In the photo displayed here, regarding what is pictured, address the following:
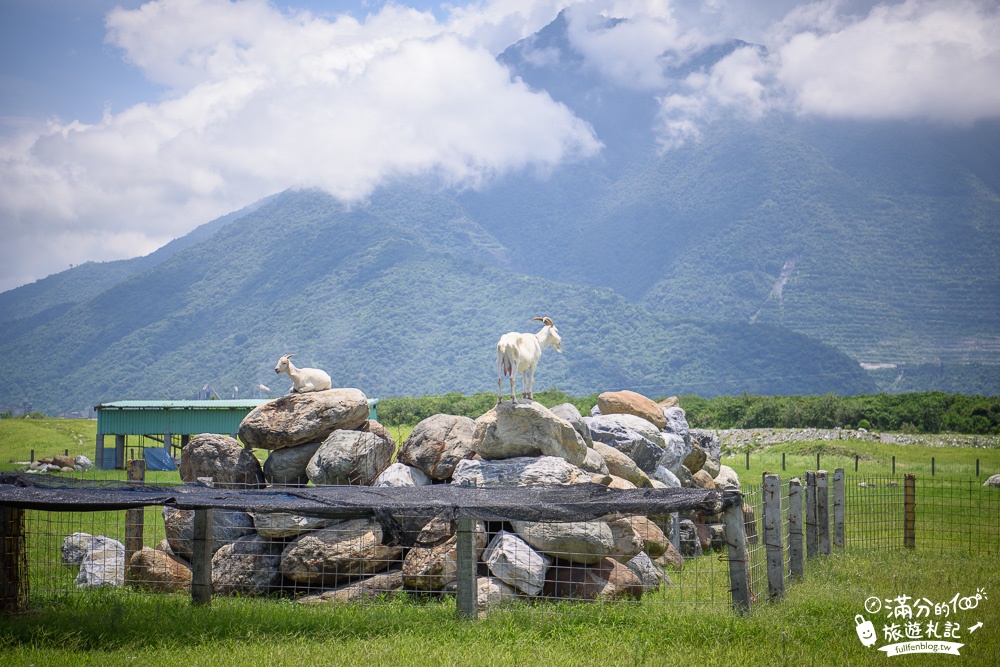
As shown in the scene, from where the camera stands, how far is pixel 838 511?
662 inches

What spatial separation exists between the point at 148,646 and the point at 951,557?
12814 mm

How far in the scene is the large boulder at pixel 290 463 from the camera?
16.3 metres

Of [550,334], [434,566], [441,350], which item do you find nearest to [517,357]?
[550,334]

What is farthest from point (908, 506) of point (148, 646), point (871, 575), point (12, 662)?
point (12, 662)

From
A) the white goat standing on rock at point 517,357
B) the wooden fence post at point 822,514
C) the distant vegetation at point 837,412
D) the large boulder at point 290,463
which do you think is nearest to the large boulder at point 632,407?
the wooden fence post at point 822,514

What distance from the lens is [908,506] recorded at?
1673 cm

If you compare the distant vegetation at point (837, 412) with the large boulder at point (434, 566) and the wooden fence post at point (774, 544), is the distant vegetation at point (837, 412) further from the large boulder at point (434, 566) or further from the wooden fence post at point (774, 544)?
the wooden fence post at point (774, 544)

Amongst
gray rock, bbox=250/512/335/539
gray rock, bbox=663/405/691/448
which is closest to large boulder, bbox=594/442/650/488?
gray rock, bbox=663/405/691/448

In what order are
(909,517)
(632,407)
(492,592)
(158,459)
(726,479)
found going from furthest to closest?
1. (158,459)
2. (726,479)
3. (632,407)
4. (909,517)
5. (492,592)

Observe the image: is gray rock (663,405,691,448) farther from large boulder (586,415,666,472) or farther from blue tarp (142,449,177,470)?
blue tarp (142,449,177,470)

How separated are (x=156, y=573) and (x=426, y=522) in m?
4.10

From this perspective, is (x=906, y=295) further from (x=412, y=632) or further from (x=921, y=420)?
(x=412, y=632)

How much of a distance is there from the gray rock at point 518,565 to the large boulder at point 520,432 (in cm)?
296

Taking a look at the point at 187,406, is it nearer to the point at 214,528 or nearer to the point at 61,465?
the point at 61,465
